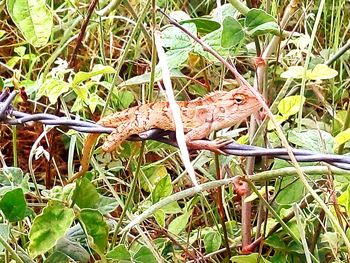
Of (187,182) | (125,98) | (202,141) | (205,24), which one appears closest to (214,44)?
(205,24)

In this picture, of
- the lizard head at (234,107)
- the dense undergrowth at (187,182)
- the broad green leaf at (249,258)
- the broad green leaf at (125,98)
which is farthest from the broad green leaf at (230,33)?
the broad green leaf at (125,98)

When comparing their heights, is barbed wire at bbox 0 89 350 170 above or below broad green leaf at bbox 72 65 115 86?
below

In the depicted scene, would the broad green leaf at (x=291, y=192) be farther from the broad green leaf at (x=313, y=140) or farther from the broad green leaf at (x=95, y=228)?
the broad green leaf at (x=95, y=228)

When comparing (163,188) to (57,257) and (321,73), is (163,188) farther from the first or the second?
(321,73)

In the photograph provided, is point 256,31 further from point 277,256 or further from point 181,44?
point 277,256

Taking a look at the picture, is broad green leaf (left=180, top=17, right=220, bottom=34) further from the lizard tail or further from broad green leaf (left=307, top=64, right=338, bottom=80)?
the lizard tail

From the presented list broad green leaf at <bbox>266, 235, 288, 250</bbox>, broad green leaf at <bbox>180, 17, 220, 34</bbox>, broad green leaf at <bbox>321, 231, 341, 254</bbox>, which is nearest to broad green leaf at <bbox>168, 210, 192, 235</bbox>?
broad green leaf at <bbox>266, 235, 288, 250</bbox>
